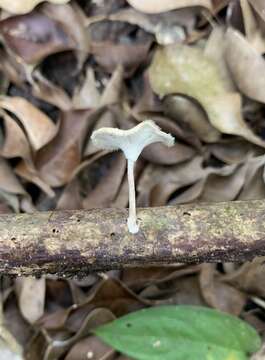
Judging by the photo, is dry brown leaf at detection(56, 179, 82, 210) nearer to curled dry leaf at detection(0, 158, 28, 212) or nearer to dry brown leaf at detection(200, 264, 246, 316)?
curled dry leaf at detection(0, 158, 28, 212)

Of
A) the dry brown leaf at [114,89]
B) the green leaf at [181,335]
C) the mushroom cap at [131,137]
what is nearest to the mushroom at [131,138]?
the mushroom cap at [131,137]

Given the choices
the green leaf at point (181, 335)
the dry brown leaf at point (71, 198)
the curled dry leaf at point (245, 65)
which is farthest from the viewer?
the dry brown leaf at point (71, 198)

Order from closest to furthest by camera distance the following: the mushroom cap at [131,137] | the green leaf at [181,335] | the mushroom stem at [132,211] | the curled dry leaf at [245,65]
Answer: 1. the mushroom cap at [131,137]
2. the mushroom stem at [132,211]
3. the green leaf at [181,335]
4. the curled dry leaf at [245,65]

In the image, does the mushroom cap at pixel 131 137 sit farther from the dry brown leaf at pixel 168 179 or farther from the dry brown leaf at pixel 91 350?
the dry brown leaf at pixel 91 350

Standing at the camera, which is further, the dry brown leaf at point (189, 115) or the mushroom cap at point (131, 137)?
the dry brown leaf at point (189, 115)

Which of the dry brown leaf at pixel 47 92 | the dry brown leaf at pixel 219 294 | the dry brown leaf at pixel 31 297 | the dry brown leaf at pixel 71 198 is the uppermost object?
the dry brown leaf at pixel 47 92
